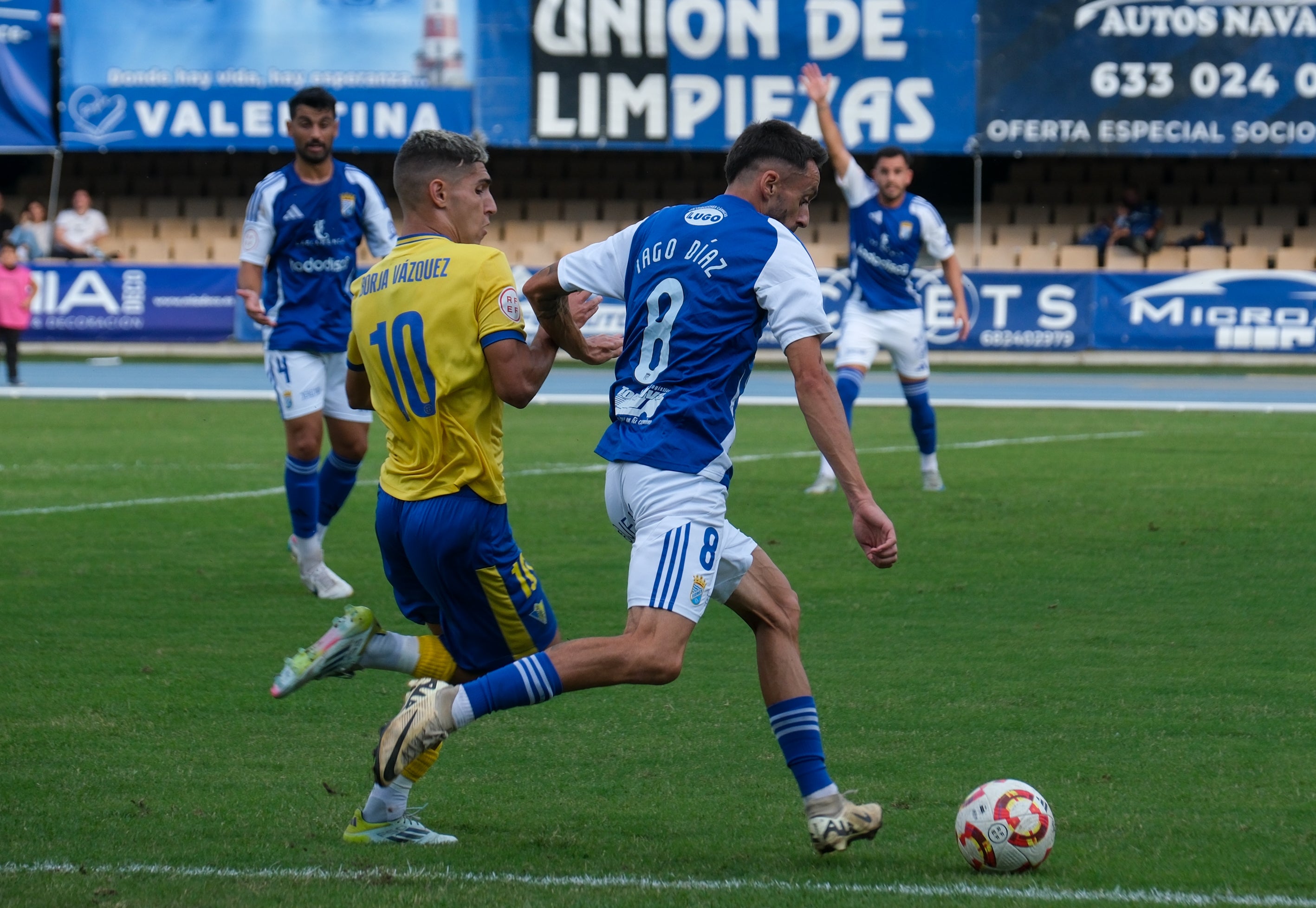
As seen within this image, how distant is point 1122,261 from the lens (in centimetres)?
2650

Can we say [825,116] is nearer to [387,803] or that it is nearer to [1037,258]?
[387,803]

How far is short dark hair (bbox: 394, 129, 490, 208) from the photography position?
4.29 metres

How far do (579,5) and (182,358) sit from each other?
8.77 meters

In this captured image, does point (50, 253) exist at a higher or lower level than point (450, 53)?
lower

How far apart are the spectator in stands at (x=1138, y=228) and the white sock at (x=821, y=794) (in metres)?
24.2

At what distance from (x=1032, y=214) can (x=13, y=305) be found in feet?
58.0

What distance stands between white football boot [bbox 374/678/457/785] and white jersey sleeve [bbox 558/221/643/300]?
1.17 meters

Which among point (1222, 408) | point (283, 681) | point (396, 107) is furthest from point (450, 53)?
point (283, 681)

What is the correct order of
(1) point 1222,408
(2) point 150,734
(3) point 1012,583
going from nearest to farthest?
(2) point 150,734
(3) point 1012,583
(1) point 1222,408

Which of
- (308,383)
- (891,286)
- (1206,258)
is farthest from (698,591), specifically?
(1206,258)

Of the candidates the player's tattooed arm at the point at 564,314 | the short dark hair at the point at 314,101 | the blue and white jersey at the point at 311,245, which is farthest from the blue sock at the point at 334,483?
the player's tattooed arm at the point at 564,314

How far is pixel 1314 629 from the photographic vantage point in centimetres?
670

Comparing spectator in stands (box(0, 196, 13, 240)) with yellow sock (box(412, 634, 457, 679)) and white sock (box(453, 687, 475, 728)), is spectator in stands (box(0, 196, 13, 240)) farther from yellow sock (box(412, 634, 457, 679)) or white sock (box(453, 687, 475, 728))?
white sock (box(453, 687, 475, 728))

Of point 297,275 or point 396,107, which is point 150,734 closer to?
point 297,275
